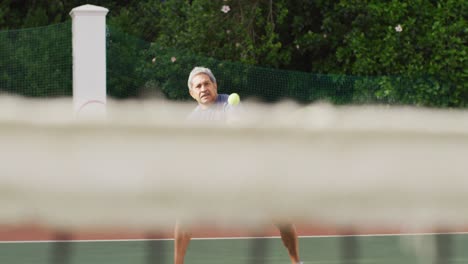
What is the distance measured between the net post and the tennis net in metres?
13.1

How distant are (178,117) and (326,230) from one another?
22 cm

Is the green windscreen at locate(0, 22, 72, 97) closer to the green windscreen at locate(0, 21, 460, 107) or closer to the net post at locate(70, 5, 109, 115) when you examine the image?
the green windscreen at locate(0, 21, 460, 107)

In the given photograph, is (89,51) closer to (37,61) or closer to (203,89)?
(37,61)

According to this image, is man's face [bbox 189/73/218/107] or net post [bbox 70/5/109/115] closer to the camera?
man's face [bbox 189/73/218/107]

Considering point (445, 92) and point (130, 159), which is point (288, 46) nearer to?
point (445, 92)

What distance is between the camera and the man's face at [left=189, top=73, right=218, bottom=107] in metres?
5.29

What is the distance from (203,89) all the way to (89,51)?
32.2ft

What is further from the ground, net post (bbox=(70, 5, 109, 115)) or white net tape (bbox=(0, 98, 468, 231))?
net post (bbox=(70, 5, 109, 115))

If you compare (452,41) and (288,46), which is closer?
(452,41)

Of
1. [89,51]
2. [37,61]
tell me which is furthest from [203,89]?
[37,61]

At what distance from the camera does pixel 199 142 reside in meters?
1.36

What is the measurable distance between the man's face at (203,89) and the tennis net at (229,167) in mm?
3848

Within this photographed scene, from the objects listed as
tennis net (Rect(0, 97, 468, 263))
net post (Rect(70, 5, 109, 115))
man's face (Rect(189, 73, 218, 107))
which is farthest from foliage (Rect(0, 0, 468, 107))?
tennis net (Rect(0, 97, 468, 263))

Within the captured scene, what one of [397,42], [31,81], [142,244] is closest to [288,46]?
[397,42]
